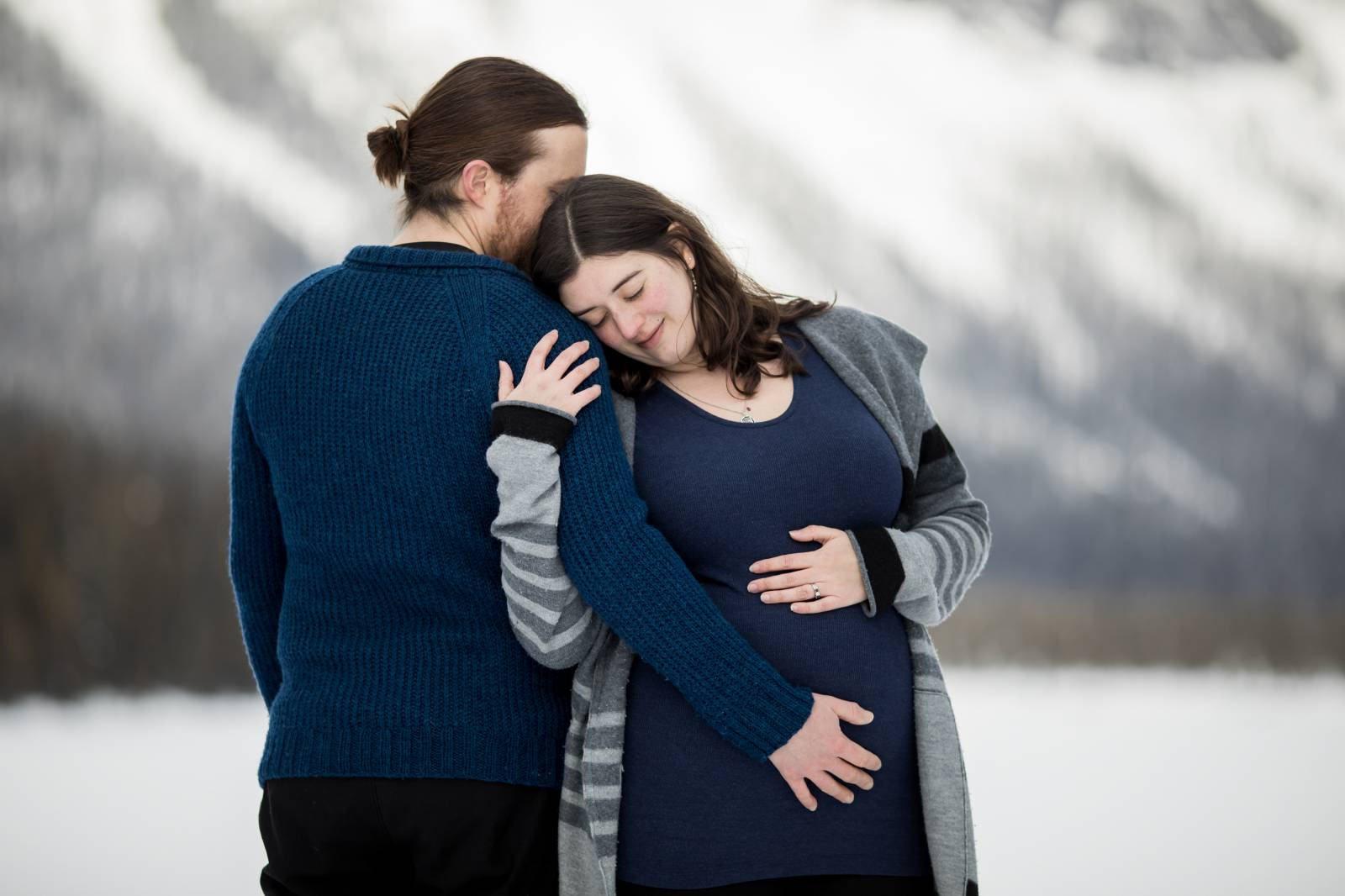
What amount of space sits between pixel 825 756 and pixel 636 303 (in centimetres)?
59

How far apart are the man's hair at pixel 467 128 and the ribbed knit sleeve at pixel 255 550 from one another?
31cm

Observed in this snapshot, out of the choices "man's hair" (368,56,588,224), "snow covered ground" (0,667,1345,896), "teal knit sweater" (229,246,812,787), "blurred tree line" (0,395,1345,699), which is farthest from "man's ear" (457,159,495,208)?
"blurred tree line" (0,395,1345,699)

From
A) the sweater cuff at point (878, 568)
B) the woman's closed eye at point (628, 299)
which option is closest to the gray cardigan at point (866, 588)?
the sweater cuff at point (878, 568)

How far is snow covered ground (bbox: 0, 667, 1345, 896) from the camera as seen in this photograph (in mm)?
2943

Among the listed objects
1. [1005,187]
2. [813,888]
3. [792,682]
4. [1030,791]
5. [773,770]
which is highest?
[1005,187]

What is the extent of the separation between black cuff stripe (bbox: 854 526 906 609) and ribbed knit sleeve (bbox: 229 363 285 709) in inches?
29.0

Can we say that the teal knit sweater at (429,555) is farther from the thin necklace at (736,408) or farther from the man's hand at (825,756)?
the thin necklace at (736,408)

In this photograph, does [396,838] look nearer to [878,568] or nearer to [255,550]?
[255,550]

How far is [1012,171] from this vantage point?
4648mm

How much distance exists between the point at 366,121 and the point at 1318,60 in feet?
13.2

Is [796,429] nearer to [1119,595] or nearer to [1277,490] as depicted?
[1119,595]

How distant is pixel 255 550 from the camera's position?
4.71 feet

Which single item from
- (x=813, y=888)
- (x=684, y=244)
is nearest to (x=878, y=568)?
(x=813, y=888)

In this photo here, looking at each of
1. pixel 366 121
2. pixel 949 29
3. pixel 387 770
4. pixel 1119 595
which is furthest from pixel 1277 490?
pixel 387 770
